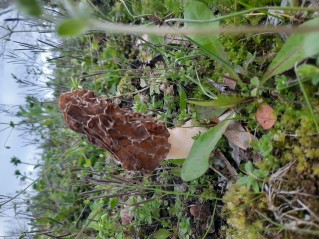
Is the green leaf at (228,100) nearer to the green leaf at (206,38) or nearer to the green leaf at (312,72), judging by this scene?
the green leaf at (206,38)

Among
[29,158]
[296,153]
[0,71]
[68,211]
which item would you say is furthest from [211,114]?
[29,158]

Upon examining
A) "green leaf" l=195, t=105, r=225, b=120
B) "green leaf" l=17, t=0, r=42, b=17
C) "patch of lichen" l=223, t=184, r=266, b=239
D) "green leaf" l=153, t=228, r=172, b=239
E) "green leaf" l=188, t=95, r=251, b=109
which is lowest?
"green leaf" l=153, t=228, r=172, b=239

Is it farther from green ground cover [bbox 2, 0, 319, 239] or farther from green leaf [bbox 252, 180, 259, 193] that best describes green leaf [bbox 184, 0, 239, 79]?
green leaf [bbox 252, 180, 259, 193]

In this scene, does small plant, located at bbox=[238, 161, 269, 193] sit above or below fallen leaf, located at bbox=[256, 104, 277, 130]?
below

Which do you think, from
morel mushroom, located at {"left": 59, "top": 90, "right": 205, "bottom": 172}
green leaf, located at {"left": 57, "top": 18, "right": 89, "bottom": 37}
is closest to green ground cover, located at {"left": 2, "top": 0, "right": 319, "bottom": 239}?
green leaf, located at {"left": 57, "top": 18, "right": 89, "bottom": 37}

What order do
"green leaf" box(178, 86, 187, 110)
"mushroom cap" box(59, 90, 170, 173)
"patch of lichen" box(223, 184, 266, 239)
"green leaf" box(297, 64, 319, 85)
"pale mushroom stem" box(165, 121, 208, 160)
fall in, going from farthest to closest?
"green leaf" box(178, 86, 187, 110)
"pale mushroom stem" box(165, 121, 208, 160)
"mushroom cap" box(59, 90, 170, 173)
"patch of lichen" box(223, 184, 266, 239)
"green leaf" box(297, 64, 319, 85)
